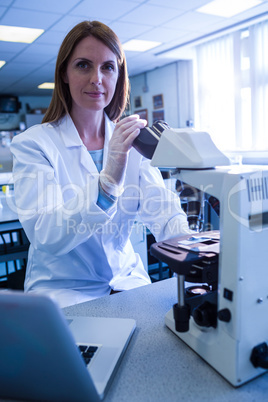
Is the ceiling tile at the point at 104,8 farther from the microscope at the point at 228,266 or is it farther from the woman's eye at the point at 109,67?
the microscope at the point at 228,266

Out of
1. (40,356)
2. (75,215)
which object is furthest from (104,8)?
(40,356)

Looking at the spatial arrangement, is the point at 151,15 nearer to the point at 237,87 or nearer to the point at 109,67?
the point at 237,87

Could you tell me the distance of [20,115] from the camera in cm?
909

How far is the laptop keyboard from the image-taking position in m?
0.62

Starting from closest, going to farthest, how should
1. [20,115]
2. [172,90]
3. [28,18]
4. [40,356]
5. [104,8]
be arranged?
1. [40,356]
2. [104,8]
3. [28,18]
4. [172,90]
5. [20,115]

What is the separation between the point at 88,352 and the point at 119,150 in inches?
17.7

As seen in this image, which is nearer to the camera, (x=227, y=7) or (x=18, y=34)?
(x=227, y=7)

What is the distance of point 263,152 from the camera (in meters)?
4.43

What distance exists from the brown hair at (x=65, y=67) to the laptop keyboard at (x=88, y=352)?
80cm

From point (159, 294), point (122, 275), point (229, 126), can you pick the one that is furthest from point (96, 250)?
point (229, 126)

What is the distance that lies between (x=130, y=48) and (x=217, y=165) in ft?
16.4

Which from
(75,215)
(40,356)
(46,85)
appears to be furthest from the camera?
(46,85)

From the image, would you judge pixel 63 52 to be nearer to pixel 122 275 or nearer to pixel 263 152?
pixel 122 275

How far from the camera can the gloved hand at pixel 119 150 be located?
80 cm
